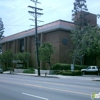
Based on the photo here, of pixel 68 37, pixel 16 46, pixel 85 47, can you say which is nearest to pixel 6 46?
pixel 16 46

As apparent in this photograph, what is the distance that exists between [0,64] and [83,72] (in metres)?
34.8

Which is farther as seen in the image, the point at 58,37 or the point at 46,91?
the point at 58,37

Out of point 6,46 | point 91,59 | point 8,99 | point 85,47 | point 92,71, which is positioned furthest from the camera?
point 6,46

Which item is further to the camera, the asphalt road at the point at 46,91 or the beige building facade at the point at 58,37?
the beige building facade at the point at 58,37

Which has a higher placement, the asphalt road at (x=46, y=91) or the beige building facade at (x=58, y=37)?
the beige building facade at (x=58, y=37)

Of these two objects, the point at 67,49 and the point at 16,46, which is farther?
the point at 16,46

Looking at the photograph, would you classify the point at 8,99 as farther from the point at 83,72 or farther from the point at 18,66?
the point at 18,66

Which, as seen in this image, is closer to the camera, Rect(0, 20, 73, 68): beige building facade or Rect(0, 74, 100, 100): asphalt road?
Rect(0, 74, 100, 100): asphalt road

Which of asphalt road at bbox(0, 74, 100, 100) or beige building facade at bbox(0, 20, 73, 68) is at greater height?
beige building facade at bbox(0, 20, 73, 68)

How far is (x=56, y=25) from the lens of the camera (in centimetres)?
4906

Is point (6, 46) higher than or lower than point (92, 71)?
higher

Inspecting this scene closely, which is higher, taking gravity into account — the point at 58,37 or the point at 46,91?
the point at 58,37

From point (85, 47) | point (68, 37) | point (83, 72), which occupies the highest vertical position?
point (68, 37)

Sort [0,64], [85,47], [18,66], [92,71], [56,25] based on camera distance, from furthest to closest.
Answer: [0,64] < [18,66] < [56,25] < [85,47] < [92,71]
